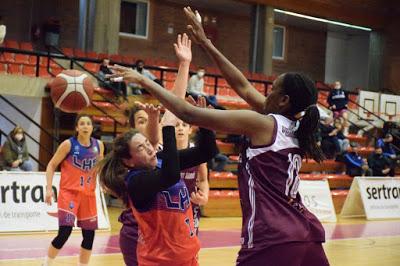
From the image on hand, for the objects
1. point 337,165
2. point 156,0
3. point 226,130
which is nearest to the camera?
point 226,130

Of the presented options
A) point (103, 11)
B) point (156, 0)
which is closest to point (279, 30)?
point (156, 0)

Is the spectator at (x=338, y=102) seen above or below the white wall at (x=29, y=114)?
above

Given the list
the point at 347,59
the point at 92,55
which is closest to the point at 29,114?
the point at 92,55

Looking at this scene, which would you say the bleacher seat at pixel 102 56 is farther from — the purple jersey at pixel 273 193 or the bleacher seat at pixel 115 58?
the purple jersey at pixel 273 193

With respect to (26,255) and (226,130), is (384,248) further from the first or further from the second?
(226,130)

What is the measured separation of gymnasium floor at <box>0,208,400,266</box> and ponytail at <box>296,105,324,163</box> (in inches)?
188

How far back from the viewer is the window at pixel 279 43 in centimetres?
2819

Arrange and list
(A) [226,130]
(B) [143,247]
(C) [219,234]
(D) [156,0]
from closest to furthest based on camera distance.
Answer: (A) [226,130], (B) [143,247], (C) [219,234], (D) [156,0]

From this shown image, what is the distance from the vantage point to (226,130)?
313 cm

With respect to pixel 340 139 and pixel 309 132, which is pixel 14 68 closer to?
pixel 340 139

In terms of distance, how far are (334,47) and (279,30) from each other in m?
2.98

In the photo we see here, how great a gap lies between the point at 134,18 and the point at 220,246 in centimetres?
1572

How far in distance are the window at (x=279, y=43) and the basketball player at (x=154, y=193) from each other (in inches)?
970

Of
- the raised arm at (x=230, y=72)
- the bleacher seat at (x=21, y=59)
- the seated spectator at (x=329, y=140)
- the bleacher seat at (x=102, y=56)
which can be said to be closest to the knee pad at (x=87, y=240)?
the raised arm at (x=230, y=72)
